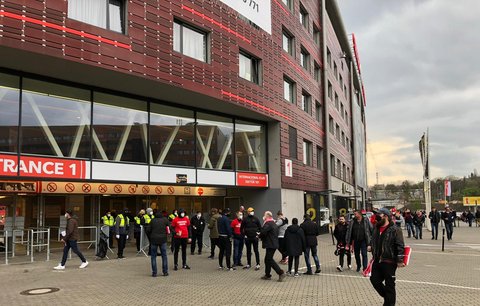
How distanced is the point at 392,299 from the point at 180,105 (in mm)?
14970

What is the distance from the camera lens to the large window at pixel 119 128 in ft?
54.7

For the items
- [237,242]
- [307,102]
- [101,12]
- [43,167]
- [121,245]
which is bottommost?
[121,245]

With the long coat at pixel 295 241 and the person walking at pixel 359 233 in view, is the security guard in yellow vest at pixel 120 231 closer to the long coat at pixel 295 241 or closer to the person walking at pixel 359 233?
the long coat at pixel 295 241

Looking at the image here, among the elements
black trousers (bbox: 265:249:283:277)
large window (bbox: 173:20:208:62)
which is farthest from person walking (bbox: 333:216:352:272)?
large window (bbox: 173:20:208:62)

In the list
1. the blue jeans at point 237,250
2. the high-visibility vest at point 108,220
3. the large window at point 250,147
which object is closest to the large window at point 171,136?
the high-visibility vest at point 108,220

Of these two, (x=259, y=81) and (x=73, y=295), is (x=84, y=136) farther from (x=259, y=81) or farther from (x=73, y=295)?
(x=259, y=81)

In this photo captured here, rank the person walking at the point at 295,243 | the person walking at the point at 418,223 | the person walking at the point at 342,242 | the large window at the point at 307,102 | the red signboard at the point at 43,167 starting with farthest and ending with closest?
the large window at the point at 307,102 → the person walking at the point at 418,223 → the red signboard at the point at 43,167 → the person walking at the point at 342,242 → the person walking at the point at 295,243

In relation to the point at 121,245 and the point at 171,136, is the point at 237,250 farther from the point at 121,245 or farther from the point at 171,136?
the point at 171,136

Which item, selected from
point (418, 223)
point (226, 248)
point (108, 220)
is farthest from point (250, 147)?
point (226, 248)

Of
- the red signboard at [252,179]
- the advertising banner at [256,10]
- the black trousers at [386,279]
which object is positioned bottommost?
the black trousers at [386,279]

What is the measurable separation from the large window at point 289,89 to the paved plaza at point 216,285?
581 inches

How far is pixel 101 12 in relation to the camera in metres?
15.4

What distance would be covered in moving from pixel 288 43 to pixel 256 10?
6.36 m

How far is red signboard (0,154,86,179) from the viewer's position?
13734mm
